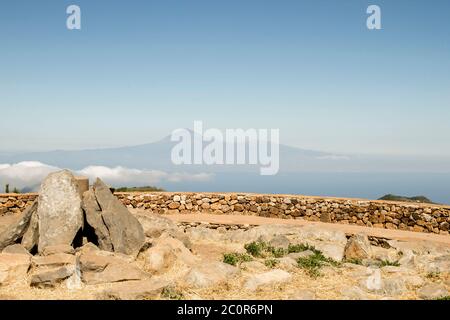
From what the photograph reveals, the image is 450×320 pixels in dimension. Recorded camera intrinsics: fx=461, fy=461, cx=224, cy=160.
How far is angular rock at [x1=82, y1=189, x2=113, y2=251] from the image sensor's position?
1308cm

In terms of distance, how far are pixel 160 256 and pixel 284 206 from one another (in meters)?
11.3

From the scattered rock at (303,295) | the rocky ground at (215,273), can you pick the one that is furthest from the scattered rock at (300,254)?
the scattered rock at (303,295)

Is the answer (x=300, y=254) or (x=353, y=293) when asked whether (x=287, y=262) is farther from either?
(x=353, y=293)

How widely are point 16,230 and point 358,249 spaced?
1007 cm

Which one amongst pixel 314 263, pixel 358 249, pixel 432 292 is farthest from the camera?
pixel 358 249

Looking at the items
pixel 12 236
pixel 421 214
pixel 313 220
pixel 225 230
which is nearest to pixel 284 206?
pixel 313 220

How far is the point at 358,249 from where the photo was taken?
14.2 m

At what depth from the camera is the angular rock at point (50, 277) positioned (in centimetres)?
1020

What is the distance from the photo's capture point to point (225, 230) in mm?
19062

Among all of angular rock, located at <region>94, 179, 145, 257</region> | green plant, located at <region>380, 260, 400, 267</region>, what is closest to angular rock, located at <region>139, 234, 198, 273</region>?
angular rock, located at <region>94, 179, 145, 257</region>

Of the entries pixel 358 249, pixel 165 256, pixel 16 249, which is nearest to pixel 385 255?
pixel 358 249

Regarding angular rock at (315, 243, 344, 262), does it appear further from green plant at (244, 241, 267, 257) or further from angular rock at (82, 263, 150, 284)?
angular rock at (82, 263, 150, 284)

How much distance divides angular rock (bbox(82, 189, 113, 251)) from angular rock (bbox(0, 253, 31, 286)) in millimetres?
2318
